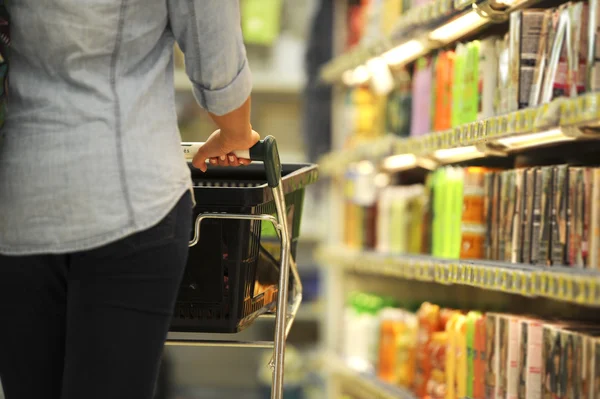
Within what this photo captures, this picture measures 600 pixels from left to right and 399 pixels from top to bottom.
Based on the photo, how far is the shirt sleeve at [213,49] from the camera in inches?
51.3

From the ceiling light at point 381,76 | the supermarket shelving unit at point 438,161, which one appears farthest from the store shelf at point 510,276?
the ceiling light at point 381,76

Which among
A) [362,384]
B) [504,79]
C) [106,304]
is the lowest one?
[362,384]

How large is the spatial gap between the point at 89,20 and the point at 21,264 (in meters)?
0.35

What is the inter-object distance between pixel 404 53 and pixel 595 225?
5.48 feet

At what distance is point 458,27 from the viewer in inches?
113

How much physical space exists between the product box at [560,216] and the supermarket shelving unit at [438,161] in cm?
7

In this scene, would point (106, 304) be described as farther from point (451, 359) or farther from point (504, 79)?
point (451, 359)

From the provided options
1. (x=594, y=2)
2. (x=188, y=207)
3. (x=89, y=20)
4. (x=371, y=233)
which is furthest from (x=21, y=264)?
(x=371, y=233)

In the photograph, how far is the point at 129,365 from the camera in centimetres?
127

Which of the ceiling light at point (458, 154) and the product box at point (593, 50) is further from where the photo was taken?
the ceiling light at point (458, 154)

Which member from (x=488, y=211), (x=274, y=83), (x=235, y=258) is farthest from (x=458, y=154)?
(x=274, y=83)

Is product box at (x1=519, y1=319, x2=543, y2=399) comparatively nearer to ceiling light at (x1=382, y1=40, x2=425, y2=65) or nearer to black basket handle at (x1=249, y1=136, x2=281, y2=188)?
black basket handle at (x1=249, y1=136, x2=281, y2=188)

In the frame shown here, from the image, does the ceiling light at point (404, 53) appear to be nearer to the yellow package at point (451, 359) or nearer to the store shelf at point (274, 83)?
the yellow package at point (451, 359)

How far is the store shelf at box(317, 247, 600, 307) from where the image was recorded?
6.00ft
